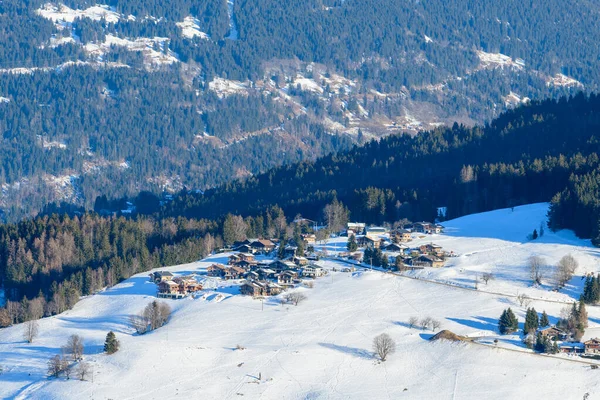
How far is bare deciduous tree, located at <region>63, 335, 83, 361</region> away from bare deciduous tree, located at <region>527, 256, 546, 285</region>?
140 feet

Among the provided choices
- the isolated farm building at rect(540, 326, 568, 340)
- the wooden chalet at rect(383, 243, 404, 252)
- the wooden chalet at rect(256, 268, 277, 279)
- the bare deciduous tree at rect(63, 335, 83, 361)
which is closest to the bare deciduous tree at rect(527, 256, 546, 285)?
the wooden chalet at rect(383, 243, 404, 252)

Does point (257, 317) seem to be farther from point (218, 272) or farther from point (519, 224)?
point (519, 224)

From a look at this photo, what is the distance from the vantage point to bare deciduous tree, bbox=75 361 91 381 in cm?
10725

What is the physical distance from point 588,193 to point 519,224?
8.63 metres

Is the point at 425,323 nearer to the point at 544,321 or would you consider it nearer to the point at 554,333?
the point at 544,321

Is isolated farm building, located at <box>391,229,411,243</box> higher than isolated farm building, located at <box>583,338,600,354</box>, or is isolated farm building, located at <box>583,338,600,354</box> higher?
isolated farm building, located at <box>391,229,411,243</box>

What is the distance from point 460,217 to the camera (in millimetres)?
163750

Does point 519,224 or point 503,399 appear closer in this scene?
point 503,399

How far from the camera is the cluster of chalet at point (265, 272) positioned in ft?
412

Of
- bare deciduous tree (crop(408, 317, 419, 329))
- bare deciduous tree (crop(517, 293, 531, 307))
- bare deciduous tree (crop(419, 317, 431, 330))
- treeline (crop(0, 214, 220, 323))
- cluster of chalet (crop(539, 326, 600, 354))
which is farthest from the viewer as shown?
treeline (crop(0, 214, 220, 323))

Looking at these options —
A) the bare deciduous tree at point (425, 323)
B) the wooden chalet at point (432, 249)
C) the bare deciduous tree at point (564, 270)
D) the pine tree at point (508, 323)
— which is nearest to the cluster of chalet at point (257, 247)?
the wooden chalet at point (432, 249)

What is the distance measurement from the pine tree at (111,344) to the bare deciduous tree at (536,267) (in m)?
39.8

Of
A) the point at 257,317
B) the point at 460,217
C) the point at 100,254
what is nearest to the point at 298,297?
the point at 257,317

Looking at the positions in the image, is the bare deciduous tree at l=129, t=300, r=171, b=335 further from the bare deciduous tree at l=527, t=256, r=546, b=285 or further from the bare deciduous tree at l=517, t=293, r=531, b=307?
the bare deciduous tree at l=527, t=256, r=546, b=285
